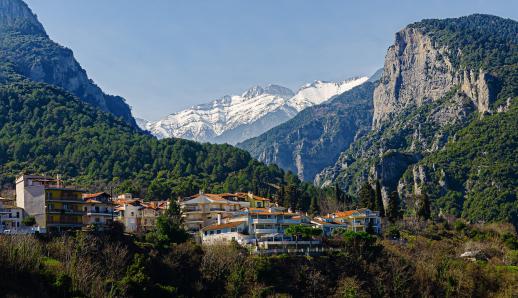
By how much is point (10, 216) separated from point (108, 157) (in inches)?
3064

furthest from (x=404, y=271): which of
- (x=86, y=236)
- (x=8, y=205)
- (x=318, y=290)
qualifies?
(x=8, y=205)

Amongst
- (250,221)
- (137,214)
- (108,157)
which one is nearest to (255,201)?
(137,214)

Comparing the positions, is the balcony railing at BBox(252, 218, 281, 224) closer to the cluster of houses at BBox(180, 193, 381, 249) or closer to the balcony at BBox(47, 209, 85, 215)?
the cluster of houses at BBox(180, 193, 381, 249)

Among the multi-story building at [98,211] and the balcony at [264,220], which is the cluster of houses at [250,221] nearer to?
the balcony at [264,220]

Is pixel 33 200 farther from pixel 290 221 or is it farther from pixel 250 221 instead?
pixel 290 221

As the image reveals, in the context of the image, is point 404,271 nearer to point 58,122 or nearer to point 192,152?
point 192,152

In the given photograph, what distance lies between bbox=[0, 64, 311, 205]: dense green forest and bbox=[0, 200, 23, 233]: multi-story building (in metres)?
46.4

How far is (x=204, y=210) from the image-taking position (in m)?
108

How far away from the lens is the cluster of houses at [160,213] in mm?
84125

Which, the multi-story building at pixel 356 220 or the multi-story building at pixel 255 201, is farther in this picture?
the multi-story building at pixel 255 201

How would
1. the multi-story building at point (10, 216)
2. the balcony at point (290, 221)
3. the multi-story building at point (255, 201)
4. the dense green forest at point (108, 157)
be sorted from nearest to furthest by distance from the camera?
the multi-story building at point (10, 216) → the balcony at point (290, 221) → the multi-story building at point (255, 201) → the dense green forest at point (108, 157)

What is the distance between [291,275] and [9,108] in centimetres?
12075

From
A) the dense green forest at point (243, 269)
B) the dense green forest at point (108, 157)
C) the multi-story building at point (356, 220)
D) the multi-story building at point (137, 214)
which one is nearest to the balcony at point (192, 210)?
the multi-story building at point (137, 214)

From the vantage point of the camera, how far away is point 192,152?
590 feet
